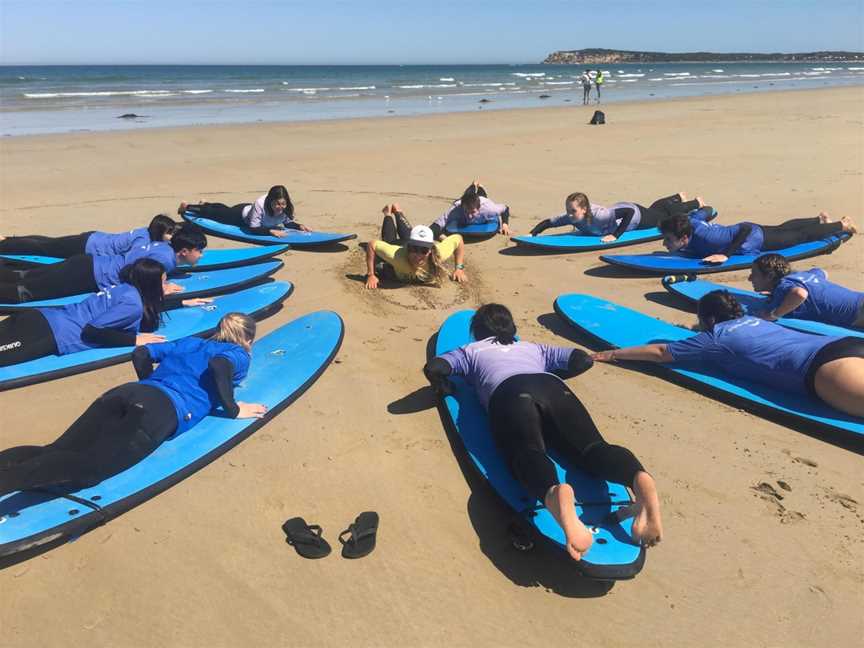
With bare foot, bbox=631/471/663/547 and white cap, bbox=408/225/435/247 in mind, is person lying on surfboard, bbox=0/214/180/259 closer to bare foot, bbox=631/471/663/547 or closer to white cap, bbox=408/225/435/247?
white cap, bbox=408/225/435/247

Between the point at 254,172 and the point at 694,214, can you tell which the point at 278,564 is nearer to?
the point at 694,214

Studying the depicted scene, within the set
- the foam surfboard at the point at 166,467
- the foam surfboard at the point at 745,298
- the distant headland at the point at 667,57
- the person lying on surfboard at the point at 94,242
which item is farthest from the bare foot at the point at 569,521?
the distant headland at the point at 667,57

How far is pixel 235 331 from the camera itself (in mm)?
4281

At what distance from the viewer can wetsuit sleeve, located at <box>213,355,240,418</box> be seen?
3.94 meters

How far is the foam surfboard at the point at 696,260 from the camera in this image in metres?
7.30

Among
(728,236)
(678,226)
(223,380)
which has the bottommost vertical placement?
(223,380)

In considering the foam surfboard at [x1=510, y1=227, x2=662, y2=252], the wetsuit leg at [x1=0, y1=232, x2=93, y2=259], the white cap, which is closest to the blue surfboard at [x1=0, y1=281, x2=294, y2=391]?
the white cap

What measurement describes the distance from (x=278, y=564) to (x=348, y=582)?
381 mm

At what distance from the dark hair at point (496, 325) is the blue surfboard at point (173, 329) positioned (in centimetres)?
272

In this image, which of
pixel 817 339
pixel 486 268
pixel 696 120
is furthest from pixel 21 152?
pixel 696 120

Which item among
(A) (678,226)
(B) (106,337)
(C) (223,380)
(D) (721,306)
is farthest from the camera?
(A) (678,226)

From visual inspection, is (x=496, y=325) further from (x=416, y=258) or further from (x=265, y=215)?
(x=265, y=215)

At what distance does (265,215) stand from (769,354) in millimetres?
6481

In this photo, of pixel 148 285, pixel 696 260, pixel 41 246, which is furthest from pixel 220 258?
pixel 696 260
